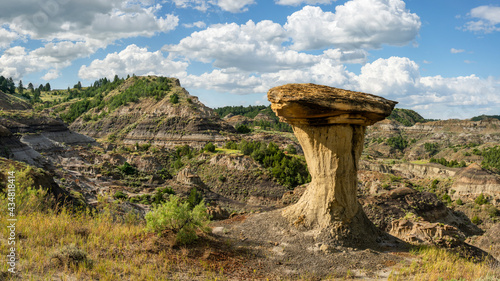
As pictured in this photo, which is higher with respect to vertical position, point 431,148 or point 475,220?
point 431,148

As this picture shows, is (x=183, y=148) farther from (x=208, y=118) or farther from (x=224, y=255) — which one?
(x=224, y=255)

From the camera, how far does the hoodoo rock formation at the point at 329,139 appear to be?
539 inches

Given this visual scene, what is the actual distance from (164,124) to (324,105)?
89.6 metres

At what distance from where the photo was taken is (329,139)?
15.0 meters

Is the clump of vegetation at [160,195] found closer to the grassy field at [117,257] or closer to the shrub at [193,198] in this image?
the shrub at [193,198]

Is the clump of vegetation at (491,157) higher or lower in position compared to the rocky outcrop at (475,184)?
higher

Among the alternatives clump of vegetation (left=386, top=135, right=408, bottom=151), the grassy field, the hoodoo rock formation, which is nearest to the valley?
the grassy field

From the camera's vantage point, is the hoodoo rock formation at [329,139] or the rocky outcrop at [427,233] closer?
the hoodoo rock formation at [329,139]

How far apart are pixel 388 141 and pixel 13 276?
5970 inches

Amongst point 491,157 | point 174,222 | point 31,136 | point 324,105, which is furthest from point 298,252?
point 491,157

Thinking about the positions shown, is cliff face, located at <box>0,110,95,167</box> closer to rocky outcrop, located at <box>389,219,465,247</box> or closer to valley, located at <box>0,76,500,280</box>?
valley, located at <box>0,76,500,280</box>

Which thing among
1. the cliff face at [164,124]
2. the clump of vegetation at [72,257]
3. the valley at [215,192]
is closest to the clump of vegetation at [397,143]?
the valley at [215,192]

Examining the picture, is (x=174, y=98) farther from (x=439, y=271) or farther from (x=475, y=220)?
(x=439, y=271)

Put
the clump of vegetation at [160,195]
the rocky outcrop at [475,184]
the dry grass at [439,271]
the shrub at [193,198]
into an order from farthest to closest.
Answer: the rocky outcrop at [475,184] < the shrub at [193,198] < the clump of vegetation at [160,195] < the dry grass at [439,271]
